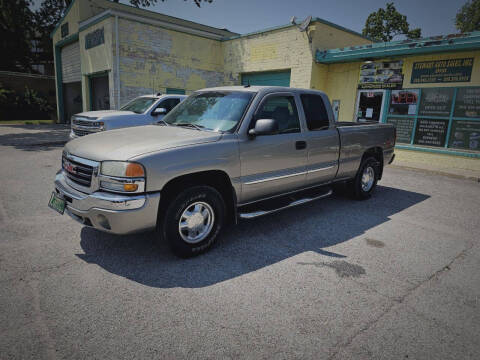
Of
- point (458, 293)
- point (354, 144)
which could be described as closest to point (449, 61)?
point (354, 144)

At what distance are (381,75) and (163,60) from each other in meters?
10.4

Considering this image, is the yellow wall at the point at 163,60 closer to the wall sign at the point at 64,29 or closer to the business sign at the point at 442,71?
the wall sign at the point at 64,29

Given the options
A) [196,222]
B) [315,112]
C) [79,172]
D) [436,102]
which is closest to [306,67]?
[436,102]

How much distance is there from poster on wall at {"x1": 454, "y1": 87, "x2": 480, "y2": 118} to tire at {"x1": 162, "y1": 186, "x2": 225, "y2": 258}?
390 inches

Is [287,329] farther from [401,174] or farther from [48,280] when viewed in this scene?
[401,174]

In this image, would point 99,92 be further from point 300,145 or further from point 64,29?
point 300,145

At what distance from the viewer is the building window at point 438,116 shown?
395 inches

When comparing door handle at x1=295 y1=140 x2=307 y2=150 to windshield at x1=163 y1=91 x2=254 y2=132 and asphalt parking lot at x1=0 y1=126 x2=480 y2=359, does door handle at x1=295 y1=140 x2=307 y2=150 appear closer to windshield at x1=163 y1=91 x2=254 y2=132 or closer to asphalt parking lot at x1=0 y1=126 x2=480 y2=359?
windshield at x1=163 y1=91 x2=254 y2=132

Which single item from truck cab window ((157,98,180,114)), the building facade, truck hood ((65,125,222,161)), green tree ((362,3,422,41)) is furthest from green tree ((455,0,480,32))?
truck hood ((65,125,222,161))

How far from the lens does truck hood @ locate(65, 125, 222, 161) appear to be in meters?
3.35

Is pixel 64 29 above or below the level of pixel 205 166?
above

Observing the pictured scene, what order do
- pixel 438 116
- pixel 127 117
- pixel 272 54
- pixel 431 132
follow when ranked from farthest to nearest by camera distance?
pixel 272 54 → pixel 431 132 → pixel 438 116 → pixel 127 117

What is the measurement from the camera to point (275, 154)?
435cm

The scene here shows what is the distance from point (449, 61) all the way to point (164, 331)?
1171cm
